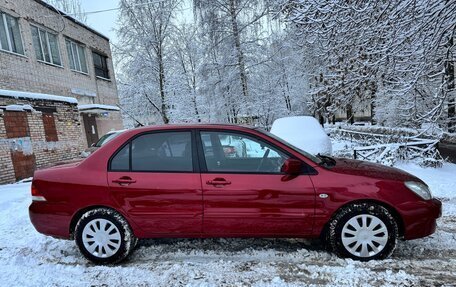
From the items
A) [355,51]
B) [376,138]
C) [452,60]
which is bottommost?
[376,138]

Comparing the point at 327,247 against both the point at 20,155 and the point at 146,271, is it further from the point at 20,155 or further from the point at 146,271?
the point at 20,155

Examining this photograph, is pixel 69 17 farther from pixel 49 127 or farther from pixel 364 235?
pixel 364 235

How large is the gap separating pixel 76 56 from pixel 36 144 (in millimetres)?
7234

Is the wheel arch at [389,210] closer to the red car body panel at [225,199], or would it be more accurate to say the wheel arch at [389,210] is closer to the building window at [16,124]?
the red car body panel at [225,199]

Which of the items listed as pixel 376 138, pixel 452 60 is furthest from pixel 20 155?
pixel 376 138

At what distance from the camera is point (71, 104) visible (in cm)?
1174

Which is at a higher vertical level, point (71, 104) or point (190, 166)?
point (71, 104)

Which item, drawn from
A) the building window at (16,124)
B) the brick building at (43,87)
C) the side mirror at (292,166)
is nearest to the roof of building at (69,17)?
the brick building at (43,87)

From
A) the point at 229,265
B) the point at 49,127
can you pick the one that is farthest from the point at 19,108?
the point at 229,265

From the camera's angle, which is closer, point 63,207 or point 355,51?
point 63,207

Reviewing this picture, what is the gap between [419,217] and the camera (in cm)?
318

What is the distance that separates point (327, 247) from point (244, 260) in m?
1.00

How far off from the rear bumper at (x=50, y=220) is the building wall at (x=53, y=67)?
9.40 metres

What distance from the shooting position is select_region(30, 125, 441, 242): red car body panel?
319 centimetres
